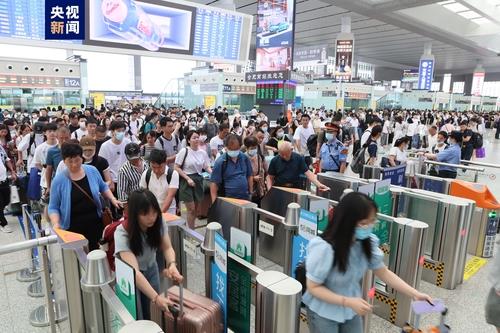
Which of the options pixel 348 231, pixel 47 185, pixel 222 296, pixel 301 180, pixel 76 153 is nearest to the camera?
pixel 348 231

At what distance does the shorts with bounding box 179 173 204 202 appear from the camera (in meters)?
4.32

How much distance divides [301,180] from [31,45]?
17.7 ft

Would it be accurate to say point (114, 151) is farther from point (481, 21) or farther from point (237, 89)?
point (481, 21)

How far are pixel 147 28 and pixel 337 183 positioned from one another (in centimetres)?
501

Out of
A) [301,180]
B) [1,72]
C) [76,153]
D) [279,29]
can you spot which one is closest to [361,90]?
[279,29]

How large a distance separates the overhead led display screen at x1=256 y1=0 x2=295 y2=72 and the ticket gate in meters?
7.04

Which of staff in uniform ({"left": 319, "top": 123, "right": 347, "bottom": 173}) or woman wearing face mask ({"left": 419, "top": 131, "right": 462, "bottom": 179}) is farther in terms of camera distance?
woman wearing face mask ({"left": 419, "top": 131, "right": 462, "bottom": 179})

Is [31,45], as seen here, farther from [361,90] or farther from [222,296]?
[361,90]

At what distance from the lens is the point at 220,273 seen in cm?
204

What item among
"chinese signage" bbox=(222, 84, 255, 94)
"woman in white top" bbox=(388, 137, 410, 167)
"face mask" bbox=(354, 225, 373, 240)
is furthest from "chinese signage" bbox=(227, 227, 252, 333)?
"chinese signage" bbox=(222, 84, 255, 94)

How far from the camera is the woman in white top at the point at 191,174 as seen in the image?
4.33 metres

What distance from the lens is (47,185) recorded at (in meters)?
3.88

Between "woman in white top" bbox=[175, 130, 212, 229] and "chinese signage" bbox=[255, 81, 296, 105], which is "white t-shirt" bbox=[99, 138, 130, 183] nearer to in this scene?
"woman in white top" bbox=[175, 130, 212, 229]

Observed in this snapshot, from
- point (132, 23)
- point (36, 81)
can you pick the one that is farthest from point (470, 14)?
point (36, 81)
